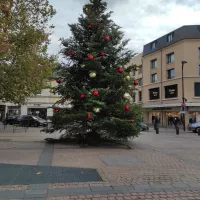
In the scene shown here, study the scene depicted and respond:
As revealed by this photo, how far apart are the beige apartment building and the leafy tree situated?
21990 mm

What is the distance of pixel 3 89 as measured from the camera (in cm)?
2075

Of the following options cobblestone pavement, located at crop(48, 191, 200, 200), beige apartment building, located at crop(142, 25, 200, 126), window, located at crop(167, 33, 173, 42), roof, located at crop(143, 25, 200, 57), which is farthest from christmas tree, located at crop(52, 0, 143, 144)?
window, located at crop(167, 33, 173, 42)

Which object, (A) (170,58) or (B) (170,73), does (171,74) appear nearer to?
Answer: (B) (170,73)

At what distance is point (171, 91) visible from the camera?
42000 millimetres

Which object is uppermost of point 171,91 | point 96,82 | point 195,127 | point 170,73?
point 170,73

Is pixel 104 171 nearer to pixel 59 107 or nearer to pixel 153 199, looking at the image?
pixel 153 199

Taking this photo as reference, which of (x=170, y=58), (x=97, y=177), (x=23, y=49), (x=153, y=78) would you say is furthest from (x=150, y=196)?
(x=153, y=78)

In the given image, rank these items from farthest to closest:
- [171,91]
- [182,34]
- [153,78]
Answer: [153,78] < [171,91] < [182,34]

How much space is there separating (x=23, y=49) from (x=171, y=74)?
2964cm

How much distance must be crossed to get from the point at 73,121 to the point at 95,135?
4.96ft

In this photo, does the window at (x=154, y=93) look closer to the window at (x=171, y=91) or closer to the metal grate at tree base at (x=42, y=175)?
the window at (x=171, y=91)

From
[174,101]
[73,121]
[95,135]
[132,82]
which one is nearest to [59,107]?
[73,121]

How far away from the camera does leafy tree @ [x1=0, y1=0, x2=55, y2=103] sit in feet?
56.1

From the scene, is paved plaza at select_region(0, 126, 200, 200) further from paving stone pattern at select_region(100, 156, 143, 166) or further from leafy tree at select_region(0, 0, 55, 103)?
leafy tree at select_region(0, 0, 55, 103)
